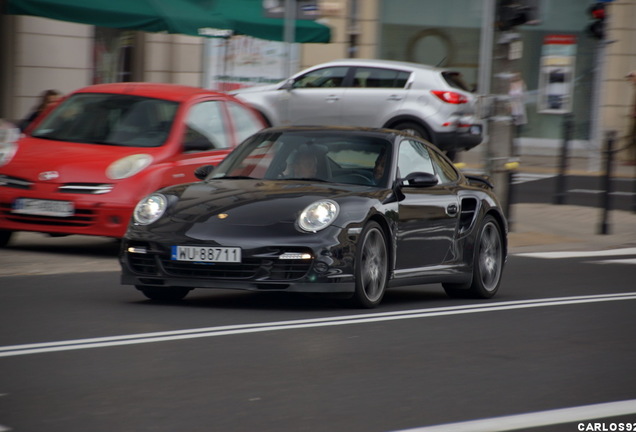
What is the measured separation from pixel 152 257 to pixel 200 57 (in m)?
18.5

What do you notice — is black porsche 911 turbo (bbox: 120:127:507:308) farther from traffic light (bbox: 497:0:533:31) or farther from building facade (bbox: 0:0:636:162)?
building facade (bbox: 0:0:636:162)

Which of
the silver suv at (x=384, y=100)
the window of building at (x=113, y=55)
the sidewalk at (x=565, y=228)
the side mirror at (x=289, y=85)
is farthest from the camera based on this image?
the window of building at (x=113, y=55)

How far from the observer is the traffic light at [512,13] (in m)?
15.6

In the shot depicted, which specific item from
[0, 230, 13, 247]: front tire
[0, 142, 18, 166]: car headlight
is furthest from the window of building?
[0, 230, 13, 247]: front tire

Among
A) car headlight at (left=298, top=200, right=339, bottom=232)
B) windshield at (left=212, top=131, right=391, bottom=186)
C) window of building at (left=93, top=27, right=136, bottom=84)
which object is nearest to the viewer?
car headlight at (left=298, top=200, right=339, bottom=232)

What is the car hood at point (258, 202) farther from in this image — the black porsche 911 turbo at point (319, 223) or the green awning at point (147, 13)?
the green awning at point (147, 13)

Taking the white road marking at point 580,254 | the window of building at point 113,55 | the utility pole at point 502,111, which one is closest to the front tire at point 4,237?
the white road marking at point 580,254

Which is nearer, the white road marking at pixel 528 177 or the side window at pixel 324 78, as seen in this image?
the side window at pixel 324 78

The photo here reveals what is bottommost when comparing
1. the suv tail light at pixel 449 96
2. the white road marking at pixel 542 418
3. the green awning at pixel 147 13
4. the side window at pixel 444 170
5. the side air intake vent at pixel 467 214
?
the white road marking at pixel 542 418

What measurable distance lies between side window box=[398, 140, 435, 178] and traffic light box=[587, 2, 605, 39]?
475 inches

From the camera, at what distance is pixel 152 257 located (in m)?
8.77

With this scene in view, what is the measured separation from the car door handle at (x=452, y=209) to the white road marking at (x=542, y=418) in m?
3.94

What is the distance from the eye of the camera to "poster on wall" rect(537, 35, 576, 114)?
3045 cm

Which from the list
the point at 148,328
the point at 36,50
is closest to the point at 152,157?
the point at 148,328
